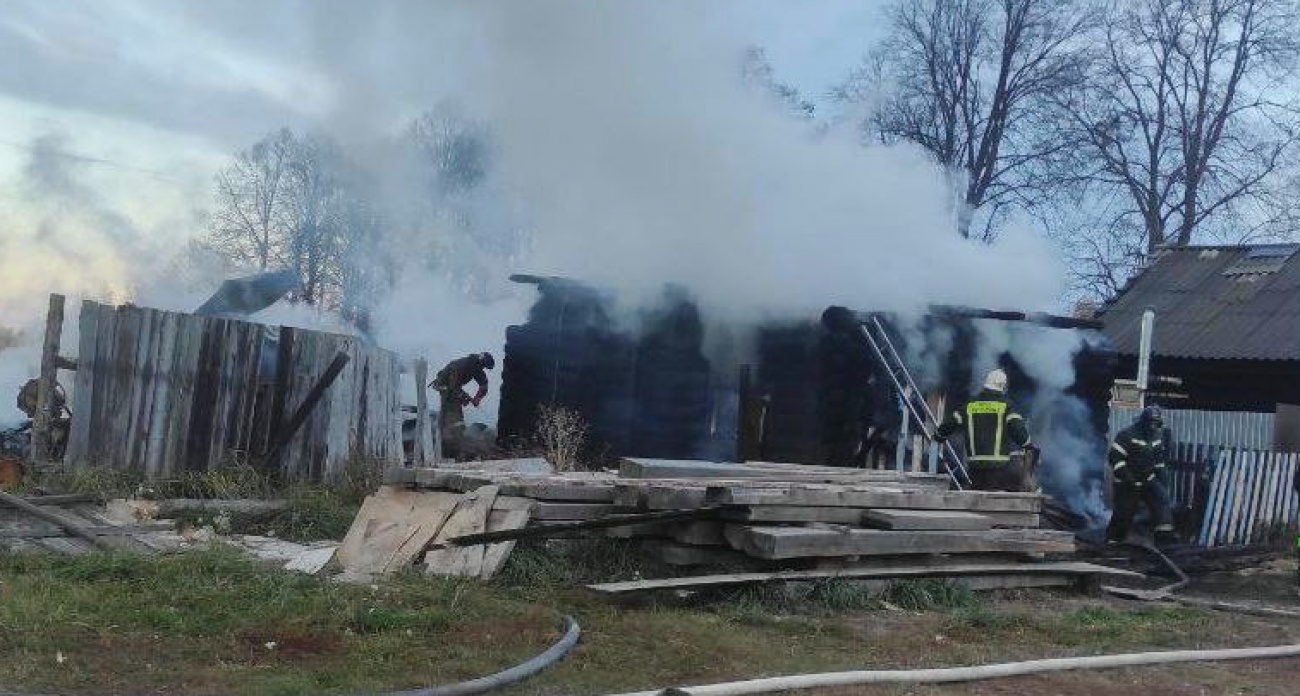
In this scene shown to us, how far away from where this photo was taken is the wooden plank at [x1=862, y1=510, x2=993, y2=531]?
7996 millimetres

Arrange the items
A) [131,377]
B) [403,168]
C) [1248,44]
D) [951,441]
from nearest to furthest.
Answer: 1. [131,377]
2. [951,441]
3. [403,168]
4. [1248,44]

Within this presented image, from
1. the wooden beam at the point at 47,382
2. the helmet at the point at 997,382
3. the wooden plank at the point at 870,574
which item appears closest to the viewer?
the wooden plank at the point at 870,574

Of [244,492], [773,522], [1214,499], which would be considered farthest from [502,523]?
[1214,499]

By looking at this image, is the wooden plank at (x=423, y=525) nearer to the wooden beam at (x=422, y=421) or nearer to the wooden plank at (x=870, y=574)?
the wooden plank at (x=870, y=574)

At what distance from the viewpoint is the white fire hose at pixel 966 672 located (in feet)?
16.4

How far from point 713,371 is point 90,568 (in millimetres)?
8517

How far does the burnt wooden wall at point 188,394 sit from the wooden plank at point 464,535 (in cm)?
342

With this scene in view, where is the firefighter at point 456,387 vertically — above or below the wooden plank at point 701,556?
above

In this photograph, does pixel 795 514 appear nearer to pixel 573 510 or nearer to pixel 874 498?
pixel 874 498

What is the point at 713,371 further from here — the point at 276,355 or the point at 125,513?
the point at 125,513

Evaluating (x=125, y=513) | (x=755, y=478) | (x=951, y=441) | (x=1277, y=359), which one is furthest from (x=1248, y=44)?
(x=125, y=513)

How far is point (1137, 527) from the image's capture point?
515 inches

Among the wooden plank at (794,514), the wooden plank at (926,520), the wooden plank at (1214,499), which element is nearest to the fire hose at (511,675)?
the wooden plank at (794,514)

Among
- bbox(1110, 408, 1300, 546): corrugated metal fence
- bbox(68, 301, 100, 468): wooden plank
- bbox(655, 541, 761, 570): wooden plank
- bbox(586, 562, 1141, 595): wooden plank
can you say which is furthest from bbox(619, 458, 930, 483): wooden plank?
bbox(1110, 408, 1300, 546): corrugated metal fence
